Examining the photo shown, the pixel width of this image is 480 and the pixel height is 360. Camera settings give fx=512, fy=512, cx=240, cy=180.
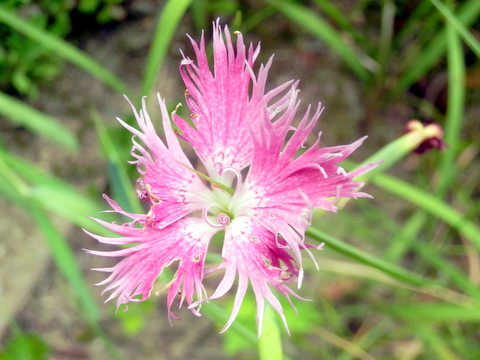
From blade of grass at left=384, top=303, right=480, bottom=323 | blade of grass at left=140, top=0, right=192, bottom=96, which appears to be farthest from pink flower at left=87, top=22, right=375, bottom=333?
blade of grass at left=384, top=303, right=480, bottom=323

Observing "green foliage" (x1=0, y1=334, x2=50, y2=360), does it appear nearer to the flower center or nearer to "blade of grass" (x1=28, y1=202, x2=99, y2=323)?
"blade of grass" (x1=28, y1=202, x2=99, y2=323)

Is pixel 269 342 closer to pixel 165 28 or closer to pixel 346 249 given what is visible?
pixel 346 249

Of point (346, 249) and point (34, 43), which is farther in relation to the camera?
point (34, 43)

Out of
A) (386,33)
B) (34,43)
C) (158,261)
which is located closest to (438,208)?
(386,33)

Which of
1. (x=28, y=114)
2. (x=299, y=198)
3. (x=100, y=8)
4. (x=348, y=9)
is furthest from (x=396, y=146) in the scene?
(x=100, y=8)

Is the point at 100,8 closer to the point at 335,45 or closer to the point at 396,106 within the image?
the point at 335,45

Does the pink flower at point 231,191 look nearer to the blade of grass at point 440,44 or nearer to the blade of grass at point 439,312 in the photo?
the blade of grass at point 439,312
